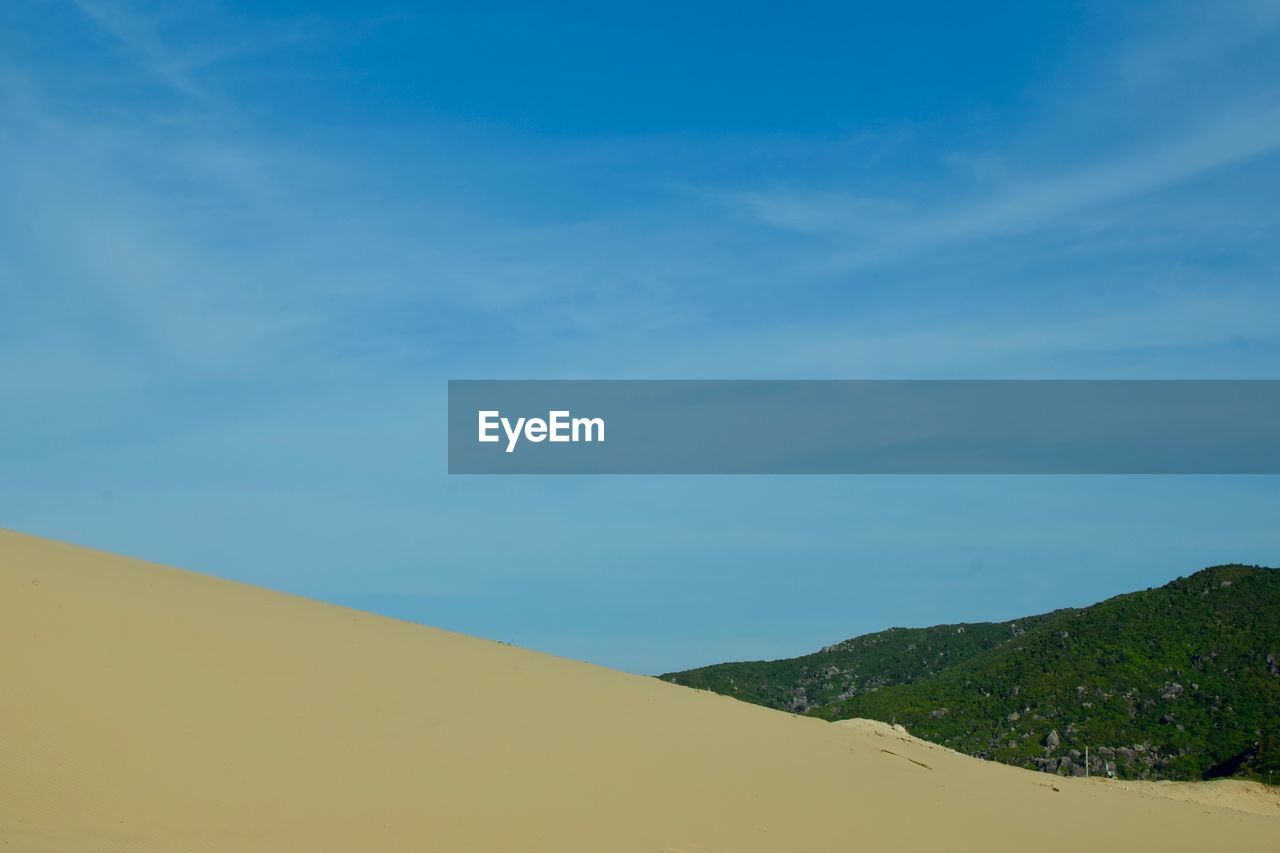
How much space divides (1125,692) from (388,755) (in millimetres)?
51590

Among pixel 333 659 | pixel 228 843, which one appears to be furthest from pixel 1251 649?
pixel 228 843

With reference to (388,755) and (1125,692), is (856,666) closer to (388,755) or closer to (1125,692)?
(1125,692)

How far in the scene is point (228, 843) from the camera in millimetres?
9578

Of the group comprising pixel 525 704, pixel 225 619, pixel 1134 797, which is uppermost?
pixel 225 619

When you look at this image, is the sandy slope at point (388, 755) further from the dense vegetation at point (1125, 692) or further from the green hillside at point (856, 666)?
the green hillside at point (856, 666)

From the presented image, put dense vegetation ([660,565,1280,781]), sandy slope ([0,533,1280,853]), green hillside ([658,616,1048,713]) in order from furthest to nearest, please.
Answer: green hillside ([658,616,1048,713]), dense vegetation ([660,565,1280,781]), sandy slope ([0,533,1280,853])

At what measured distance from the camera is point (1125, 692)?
5638 centimetres

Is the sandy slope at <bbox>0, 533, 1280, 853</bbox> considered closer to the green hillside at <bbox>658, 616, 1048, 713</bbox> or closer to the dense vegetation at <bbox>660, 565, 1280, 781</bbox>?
the dense vegetation at <bbox>660, 565, 1280, 781</bbox>

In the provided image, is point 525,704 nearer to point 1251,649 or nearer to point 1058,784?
point 1058,784

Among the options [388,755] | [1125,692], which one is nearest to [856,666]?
[1125,692]

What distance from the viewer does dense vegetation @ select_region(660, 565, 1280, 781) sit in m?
49.5

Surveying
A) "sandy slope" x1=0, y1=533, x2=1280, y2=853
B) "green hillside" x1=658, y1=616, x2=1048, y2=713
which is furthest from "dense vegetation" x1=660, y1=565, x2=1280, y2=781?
"sandy slope" x1=0, y1=533, x2=1280, y2=853

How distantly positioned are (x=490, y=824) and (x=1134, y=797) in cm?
1321

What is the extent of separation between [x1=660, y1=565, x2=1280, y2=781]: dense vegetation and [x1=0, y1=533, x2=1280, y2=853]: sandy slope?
92.9 ft
